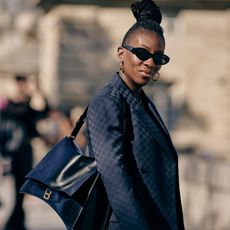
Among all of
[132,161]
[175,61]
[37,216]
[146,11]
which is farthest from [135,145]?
[175,61]

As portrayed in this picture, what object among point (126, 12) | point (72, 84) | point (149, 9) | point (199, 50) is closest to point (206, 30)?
point (199, 50)

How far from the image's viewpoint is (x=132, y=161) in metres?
4.18

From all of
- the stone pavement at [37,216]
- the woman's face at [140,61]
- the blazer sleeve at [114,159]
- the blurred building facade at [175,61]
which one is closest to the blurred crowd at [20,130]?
the stone pavement at [37,216]

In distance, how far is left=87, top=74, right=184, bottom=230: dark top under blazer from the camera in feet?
13.4

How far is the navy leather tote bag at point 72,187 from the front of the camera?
421 cm

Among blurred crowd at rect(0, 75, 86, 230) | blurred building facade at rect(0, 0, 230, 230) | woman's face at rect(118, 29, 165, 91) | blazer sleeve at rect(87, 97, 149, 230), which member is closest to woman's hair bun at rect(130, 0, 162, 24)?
woman's face at rect(118, 29, 165, 91)

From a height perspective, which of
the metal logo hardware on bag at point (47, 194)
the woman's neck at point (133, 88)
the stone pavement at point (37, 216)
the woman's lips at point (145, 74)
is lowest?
the stone pavement at point (37, 216)

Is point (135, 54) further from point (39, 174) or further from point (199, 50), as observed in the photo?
point (199, 50)

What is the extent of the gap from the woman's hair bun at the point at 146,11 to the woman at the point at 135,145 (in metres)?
0.01

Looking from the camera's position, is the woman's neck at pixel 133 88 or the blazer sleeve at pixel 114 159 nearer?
the blazer sleeve at pixel 114 159

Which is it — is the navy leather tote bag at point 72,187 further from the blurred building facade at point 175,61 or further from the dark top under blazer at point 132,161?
the blurred building facade at point 175,61

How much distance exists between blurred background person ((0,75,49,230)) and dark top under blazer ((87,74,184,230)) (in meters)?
5.58

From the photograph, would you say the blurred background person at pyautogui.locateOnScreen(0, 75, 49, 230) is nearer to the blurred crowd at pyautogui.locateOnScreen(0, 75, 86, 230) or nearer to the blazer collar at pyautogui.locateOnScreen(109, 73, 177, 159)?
the blurred crowd at pyautogui.locateOnScreen(0, 75, 86, 230)

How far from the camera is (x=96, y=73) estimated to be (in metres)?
30.8
